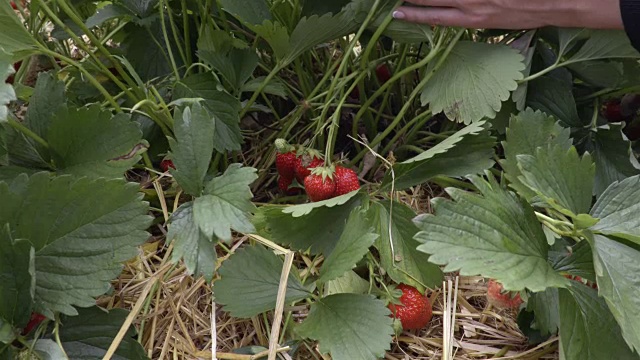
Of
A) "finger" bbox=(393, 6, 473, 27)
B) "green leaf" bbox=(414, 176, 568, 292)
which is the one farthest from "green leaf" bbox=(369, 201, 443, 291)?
"finger" bbox=(393, 6, 473, 27)

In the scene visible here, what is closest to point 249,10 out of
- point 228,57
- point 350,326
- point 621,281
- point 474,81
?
point 228,57

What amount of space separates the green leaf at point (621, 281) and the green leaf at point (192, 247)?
1.08 ft

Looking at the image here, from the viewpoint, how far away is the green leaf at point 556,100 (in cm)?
81

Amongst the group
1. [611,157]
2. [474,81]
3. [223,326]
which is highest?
[474,81]

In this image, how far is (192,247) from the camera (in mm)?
571

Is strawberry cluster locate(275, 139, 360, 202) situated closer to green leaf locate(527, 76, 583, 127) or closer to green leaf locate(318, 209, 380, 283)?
green leaf locate(318, 209, 380, 283)

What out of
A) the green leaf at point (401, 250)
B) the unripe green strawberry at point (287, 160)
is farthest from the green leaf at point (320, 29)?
the green leaf at point (401, 250)

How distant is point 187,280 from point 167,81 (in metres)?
0.30

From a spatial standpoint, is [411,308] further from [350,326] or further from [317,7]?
[317,7]

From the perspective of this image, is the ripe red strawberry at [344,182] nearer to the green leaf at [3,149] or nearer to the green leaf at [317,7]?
the green leaf at [317,7]

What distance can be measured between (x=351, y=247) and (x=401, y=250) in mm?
104

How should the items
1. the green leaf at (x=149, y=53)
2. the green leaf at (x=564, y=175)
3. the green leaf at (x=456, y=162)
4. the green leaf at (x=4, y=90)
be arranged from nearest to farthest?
the green leaf at (x=4, y=90) < the green leaf at (x=564, y=175) < the green leaf at (x=456, y=162) < the green leaf at (x=149, y=53)

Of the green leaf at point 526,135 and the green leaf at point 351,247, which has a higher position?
the green leaf at point 526,135

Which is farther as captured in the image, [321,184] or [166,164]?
[166,164]
